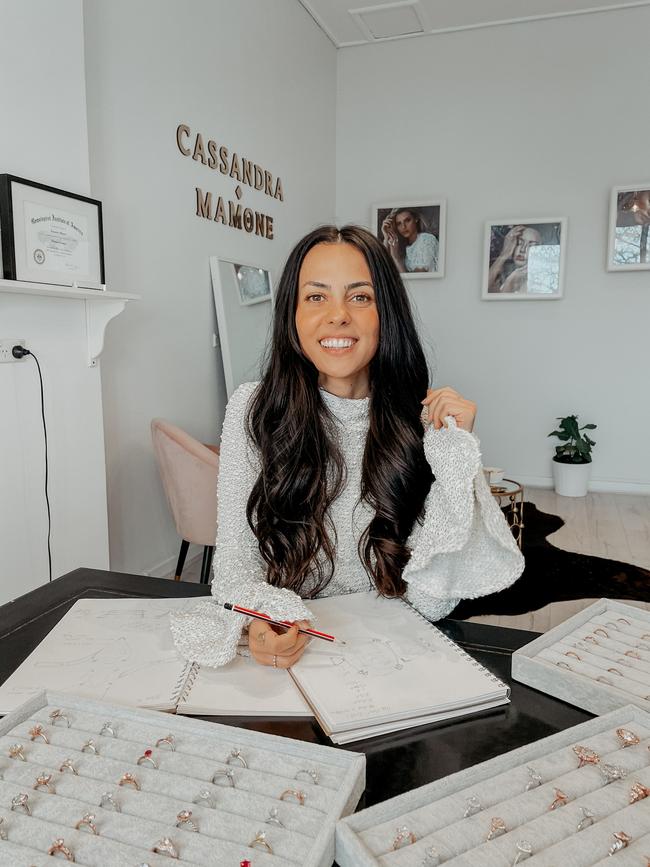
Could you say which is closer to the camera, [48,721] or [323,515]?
[48,721]

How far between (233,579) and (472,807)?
55 centimetres

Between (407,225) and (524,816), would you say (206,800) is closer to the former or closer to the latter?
(524,816)

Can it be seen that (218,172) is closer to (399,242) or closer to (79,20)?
(79,20)

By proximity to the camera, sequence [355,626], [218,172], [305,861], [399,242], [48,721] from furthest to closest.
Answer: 1. [399,242]
2. [218,172]
3. [355,626]
4. [48,721]
5. [305,861]

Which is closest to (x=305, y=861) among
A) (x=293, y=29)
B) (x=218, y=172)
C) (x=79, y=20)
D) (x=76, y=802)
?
(x=76, y=802)

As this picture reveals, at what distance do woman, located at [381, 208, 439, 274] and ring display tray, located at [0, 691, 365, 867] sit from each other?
456 centimetres

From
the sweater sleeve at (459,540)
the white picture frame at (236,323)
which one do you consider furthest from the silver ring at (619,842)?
the white picture frame at (236,323)

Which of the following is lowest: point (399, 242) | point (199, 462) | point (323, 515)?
point (199, 462)

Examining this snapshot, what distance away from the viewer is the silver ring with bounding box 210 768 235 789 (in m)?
0.52

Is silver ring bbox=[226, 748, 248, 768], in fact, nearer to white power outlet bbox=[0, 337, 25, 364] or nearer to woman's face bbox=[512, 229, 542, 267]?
white power outlet bbox=[0, 337, 25, 364]

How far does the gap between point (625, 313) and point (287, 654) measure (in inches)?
175

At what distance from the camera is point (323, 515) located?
1106 mm

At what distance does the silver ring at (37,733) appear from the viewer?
586 millimetres

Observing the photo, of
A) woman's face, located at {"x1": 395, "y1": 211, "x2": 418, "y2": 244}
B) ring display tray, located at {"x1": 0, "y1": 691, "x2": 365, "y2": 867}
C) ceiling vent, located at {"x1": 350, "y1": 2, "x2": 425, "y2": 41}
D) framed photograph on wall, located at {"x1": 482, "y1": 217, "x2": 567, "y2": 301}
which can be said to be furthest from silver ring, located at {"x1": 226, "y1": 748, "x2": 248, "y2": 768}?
ceiling vent, located at {"x1": 350, "y1": 2, "x2": 425, "y2": 41}
